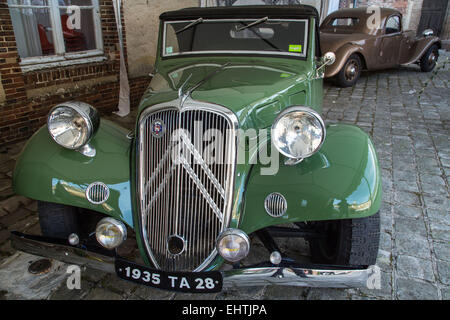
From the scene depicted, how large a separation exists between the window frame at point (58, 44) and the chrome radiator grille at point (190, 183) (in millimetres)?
3567

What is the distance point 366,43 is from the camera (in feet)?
25.8

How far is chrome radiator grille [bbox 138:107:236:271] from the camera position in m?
1.97

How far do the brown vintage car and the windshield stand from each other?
4.89 m

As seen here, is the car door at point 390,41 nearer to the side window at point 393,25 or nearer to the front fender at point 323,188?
the side window at point 393,25

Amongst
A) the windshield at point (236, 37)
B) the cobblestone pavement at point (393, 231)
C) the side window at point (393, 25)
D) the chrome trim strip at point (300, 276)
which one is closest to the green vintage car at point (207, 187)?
the chrome trim strip at point (300, 276)

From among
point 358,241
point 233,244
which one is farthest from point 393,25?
point 233,244

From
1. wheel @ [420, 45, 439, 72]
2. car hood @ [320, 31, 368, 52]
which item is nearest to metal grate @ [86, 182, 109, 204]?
car hood @ [320, 31, 368, 52]

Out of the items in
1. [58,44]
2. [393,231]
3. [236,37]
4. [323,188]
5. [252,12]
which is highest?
[252,12]

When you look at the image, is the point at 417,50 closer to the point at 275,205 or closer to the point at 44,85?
the point at 44,85

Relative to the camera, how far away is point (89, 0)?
537 cm

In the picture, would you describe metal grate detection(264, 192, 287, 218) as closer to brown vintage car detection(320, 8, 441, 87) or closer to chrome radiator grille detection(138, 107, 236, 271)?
chrome radiator grille detection(138, 107, 236, 271)

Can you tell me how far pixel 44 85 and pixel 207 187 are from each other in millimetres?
3815

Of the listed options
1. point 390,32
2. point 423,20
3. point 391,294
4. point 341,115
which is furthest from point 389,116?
point 423,20

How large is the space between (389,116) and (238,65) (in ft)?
13.5
